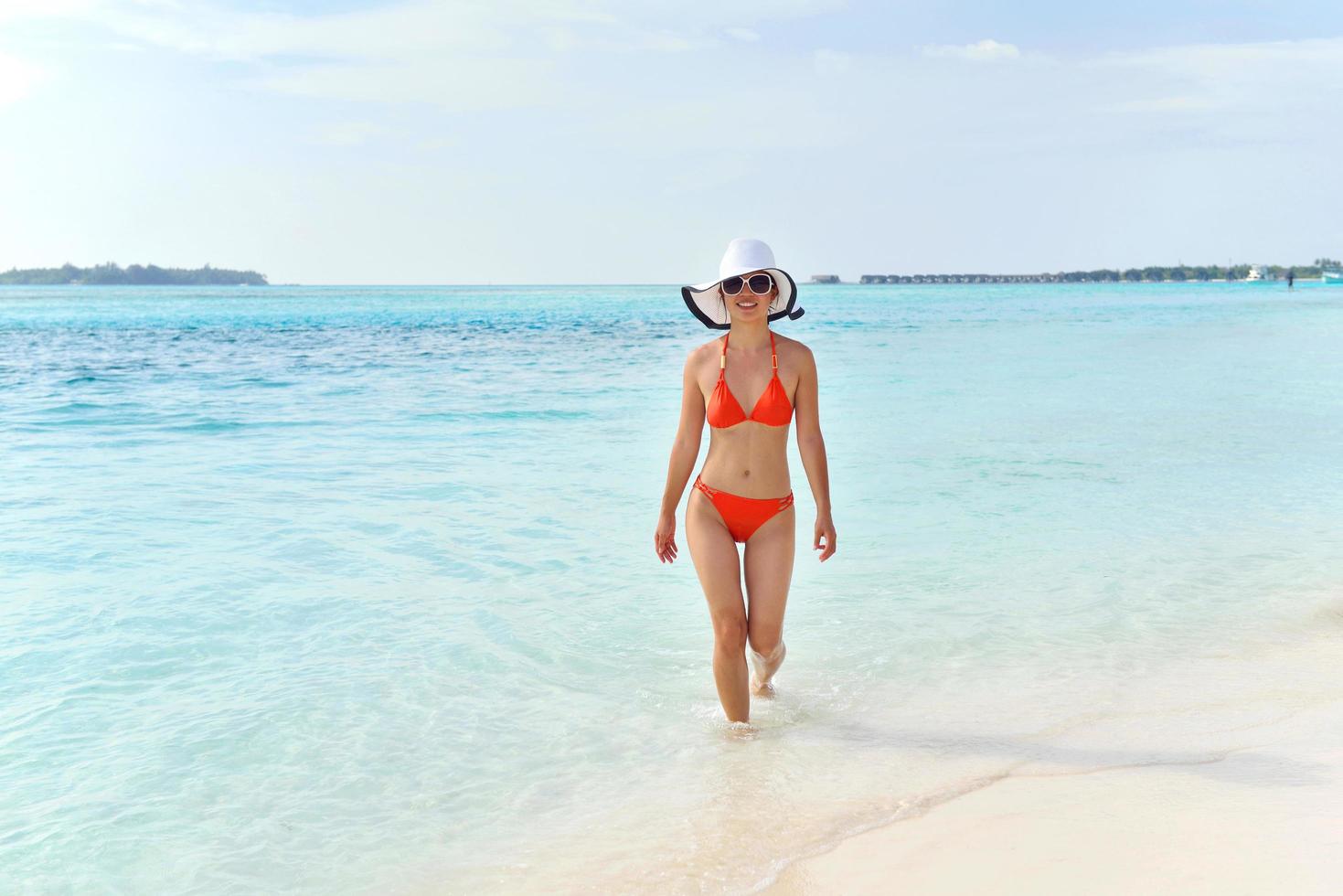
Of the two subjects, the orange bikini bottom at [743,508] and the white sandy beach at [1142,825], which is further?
the orange bikini bottom at [743,508]

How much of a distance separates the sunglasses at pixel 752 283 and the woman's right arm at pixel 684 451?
0.30 meters

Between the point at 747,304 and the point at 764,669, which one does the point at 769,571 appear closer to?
the point at 764,669

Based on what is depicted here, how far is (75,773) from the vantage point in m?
4.34

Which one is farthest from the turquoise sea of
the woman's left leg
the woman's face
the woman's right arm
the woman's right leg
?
the woman's face

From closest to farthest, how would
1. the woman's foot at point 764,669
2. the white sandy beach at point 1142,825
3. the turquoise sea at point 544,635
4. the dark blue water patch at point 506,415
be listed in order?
the white sandy beach at point 1142,825 < the turquoise sea at point 544,635 < the woman's foot at point 764,669 < the dark blue water patch at point 506,415

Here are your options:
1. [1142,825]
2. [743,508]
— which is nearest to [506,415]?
[743,508]

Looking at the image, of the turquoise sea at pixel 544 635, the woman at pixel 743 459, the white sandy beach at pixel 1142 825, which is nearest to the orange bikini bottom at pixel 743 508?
the woman at pixel 743 459

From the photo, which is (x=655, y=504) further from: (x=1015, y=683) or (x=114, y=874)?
(x=114, y=874)

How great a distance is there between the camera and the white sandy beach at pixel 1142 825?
3.32 m

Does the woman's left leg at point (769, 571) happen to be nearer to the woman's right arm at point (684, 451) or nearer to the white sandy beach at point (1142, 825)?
the woman's right arm at point (684, 451)

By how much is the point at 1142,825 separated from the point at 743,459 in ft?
6.47

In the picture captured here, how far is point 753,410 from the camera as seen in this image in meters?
4.50

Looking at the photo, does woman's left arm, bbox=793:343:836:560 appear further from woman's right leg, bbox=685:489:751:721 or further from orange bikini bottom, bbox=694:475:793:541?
woman's right leg, bbox=685:489:751:721

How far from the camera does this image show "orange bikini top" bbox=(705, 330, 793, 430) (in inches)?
176
